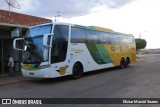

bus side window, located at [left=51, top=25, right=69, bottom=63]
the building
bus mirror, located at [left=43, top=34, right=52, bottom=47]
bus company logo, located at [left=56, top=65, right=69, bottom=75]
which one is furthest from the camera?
the building

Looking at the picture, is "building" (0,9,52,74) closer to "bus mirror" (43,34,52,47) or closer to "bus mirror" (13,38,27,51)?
"bus mirror" (13,38,27,51)

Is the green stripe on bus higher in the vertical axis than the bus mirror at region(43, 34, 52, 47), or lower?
lower

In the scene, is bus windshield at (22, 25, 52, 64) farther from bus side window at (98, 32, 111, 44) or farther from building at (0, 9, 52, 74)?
bus side window at (98, 32, 111, 44)

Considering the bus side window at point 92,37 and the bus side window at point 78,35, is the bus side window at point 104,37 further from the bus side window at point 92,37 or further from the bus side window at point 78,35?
the bus side window at point 78,35

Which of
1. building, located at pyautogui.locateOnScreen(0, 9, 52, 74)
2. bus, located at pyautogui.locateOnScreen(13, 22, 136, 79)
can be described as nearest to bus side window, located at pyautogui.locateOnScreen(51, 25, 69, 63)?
bus, located at pyautogui.locateOnScreen(13, 22, 136, 79)

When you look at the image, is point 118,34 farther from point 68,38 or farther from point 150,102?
point 150,102

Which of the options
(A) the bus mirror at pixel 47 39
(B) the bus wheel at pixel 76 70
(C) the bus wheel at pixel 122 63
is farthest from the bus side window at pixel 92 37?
(C) the bus wheel at pixel 122 63

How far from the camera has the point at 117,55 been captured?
69.7 ft

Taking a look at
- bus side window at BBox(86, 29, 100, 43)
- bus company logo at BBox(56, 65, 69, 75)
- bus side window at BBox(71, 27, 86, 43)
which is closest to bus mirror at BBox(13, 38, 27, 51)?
bus company logo at BBox(56, 65, 69, 75)

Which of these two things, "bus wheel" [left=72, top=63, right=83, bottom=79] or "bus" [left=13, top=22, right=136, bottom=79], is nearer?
"bus" [left=13, top=22, right=136, bottom=79]

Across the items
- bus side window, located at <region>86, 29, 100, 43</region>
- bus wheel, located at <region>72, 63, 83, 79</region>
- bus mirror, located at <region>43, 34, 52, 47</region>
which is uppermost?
bus side window, located at <region>86, 29, 100, 43</region>

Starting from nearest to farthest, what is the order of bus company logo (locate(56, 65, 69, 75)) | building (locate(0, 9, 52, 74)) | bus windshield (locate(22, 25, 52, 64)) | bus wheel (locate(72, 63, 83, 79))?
bus windshield (locate(22, 25, 52, 64))
bus company logo (locate(56, 65, 69, 75))
bus wheel (locate(72, 63, 83, 79))
building (locate(0, 9, 52, 74))

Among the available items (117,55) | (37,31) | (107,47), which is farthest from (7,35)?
(117,55)

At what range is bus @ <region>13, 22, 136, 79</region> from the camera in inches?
519
